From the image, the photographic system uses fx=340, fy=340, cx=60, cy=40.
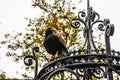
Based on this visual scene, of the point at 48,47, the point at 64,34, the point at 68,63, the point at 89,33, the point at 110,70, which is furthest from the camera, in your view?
the point at 64,34

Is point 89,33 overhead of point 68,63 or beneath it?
overhead

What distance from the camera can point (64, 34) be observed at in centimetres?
1229

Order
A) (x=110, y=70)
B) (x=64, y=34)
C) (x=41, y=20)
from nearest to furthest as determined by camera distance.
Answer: (x=110, y=70), (x=64, y=34), (x=41, y=20)

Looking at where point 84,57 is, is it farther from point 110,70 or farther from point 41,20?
point 41,20

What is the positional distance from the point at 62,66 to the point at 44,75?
301mm

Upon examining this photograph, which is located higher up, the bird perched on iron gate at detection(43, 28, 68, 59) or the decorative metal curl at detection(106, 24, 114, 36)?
the bird perched on iron gate at detection(43, 28, 68, 59)

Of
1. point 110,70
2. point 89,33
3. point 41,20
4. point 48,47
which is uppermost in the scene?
point 41,20

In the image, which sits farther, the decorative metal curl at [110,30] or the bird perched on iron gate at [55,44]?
the bird perched on iron gate at [55,44]

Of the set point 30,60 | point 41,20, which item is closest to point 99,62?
point 30,60

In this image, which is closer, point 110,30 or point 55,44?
point 110,30

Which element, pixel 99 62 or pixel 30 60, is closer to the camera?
pixel 99 62

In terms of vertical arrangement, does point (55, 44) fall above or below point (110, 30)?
above

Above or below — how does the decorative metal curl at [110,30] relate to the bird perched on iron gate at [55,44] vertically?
below

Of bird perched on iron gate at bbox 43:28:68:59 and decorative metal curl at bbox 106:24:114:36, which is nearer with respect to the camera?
decorative metal curl at bbox 106:24:114:36
